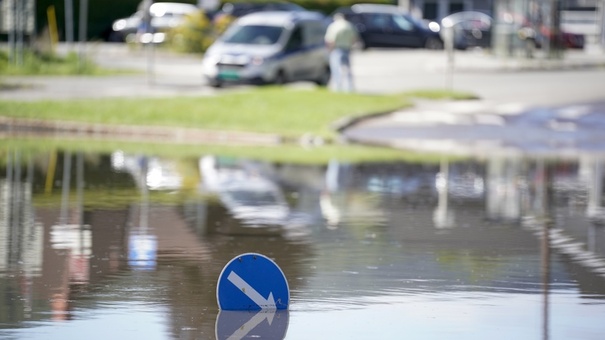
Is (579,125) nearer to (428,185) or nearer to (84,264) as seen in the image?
(428,185)

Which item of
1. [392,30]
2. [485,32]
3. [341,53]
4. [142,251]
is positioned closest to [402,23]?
[392,30]

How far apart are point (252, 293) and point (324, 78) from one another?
2877cm

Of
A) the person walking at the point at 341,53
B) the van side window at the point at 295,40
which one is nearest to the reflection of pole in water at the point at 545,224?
the person walking at the point at 341,53

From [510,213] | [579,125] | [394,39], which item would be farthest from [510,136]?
[394,39]

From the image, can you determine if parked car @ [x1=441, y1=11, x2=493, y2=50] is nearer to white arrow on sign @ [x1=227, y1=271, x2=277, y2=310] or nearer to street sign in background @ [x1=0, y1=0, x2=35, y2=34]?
street sign in background @ [x1=0, y1=0, x2=35, y2=34]

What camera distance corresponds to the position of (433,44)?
184ft

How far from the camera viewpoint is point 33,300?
10359mm

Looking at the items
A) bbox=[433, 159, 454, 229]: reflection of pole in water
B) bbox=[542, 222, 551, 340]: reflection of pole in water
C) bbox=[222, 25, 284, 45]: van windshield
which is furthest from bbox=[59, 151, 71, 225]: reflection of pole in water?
bbox=[222, 25, 284, 45]: van windshield

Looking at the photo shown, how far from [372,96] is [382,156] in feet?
28.4

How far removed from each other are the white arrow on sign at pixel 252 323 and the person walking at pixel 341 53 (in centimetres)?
2375

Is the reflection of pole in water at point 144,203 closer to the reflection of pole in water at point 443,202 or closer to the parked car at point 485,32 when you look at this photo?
the reflection of pole in water at point 443,202

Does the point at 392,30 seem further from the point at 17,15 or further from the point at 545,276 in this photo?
the point at 545,276

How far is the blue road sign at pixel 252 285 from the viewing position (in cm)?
958

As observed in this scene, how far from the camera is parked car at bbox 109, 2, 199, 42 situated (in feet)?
184
